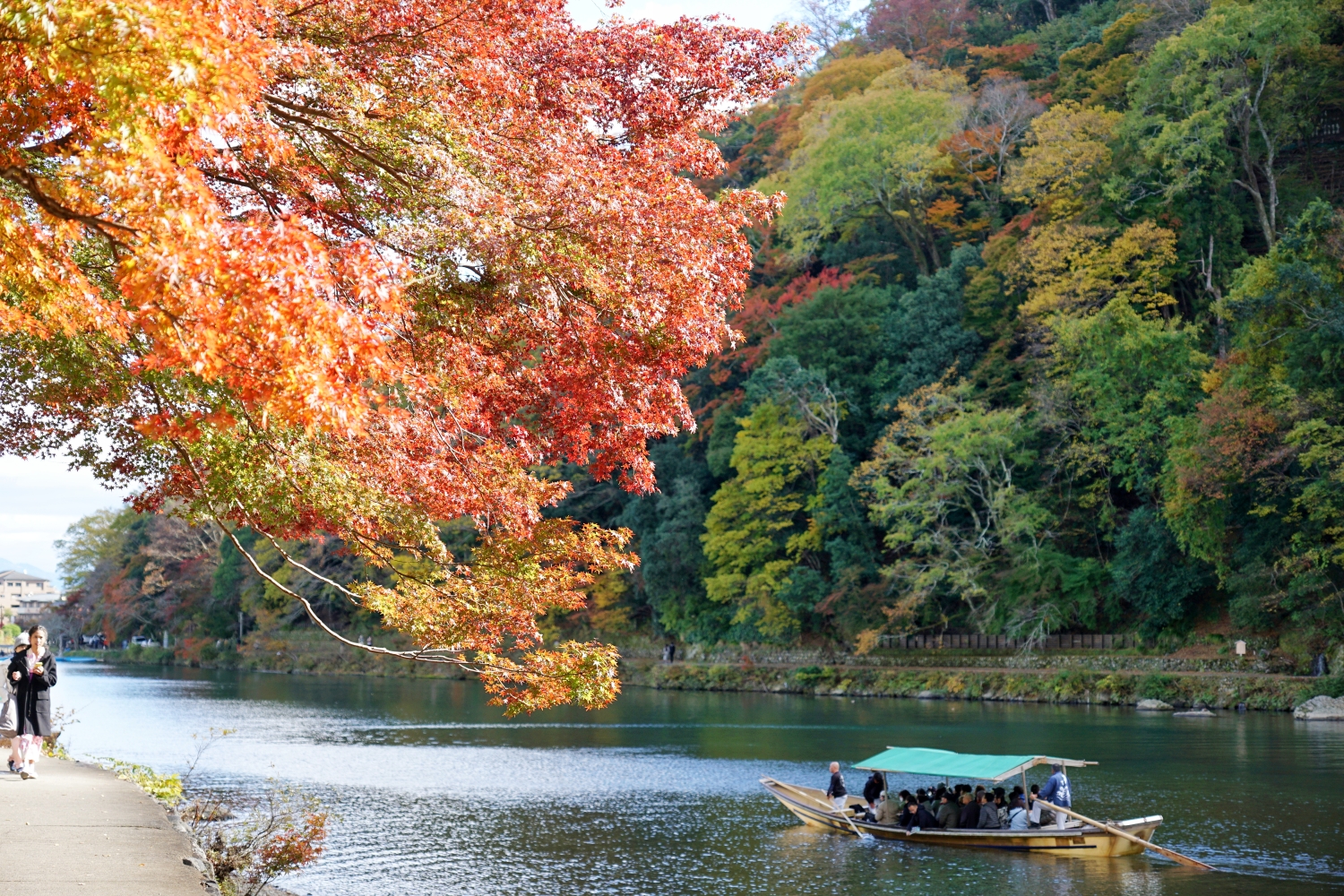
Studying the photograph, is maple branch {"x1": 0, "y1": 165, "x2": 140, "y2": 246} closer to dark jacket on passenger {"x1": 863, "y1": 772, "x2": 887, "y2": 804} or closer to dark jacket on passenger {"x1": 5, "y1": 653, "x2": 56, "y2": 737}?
dark jacket on passenger {"x1": 5, "y1": 653, "x2": 56, "y2": 737}

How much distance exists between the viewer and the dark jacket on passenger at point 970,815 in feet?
62.5

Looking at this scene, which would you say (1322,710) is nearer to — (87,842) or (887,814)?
(887,814)

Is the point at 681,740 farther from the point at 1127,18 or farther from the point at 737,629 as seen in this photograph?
the point at 1127,18

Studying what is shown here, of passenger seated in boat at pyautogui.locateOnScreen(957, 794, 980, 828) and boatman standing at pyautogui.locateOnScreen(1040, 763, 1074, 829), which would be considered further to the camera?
passenger seated in boat at pyautogui.locateOnScreen(957, 794, 980, 828)

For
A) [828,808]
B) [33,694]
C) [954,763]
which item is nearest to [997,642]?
[954,763]

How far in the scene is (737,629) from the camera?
56.3 meters

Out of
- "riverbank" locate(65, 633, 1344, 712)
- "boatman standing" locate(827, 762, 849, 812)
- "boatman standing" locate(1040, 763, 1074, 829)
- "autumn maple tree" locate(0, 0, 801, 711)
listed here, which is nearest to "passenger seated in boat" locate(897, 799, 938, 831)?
"boatman standing" locate(827, 762, 849, 812)

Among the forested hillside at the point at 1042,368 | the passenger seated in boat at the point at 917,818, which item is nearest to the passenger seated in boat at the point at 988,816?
the passenger seated in boat at the point at 917,818

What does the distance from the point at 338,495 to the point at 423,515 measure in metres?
1.15

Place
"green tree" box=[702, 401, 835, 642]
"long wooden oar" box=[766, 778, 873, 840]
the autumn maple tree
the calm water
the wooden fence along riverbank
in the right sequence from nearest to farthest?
the autumn maple tree < the calm water < "long wooden oar" box=[766, 778, 873, 840] < the wooden fence along riverbank < "green tree" box=[702, 401, 835, 642]

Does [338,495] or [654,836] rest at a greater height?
[338,495]

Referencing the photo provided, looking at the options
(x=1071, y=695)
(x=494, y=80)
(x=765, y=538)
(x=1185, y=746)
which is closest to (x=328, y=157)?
(x=494, y=80)

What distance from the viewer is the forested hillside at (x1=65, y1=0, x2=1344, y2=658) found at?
119ft

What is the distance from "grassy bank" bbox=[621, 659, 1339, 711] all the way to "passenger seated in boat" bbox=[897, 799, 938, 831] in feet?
68.6
